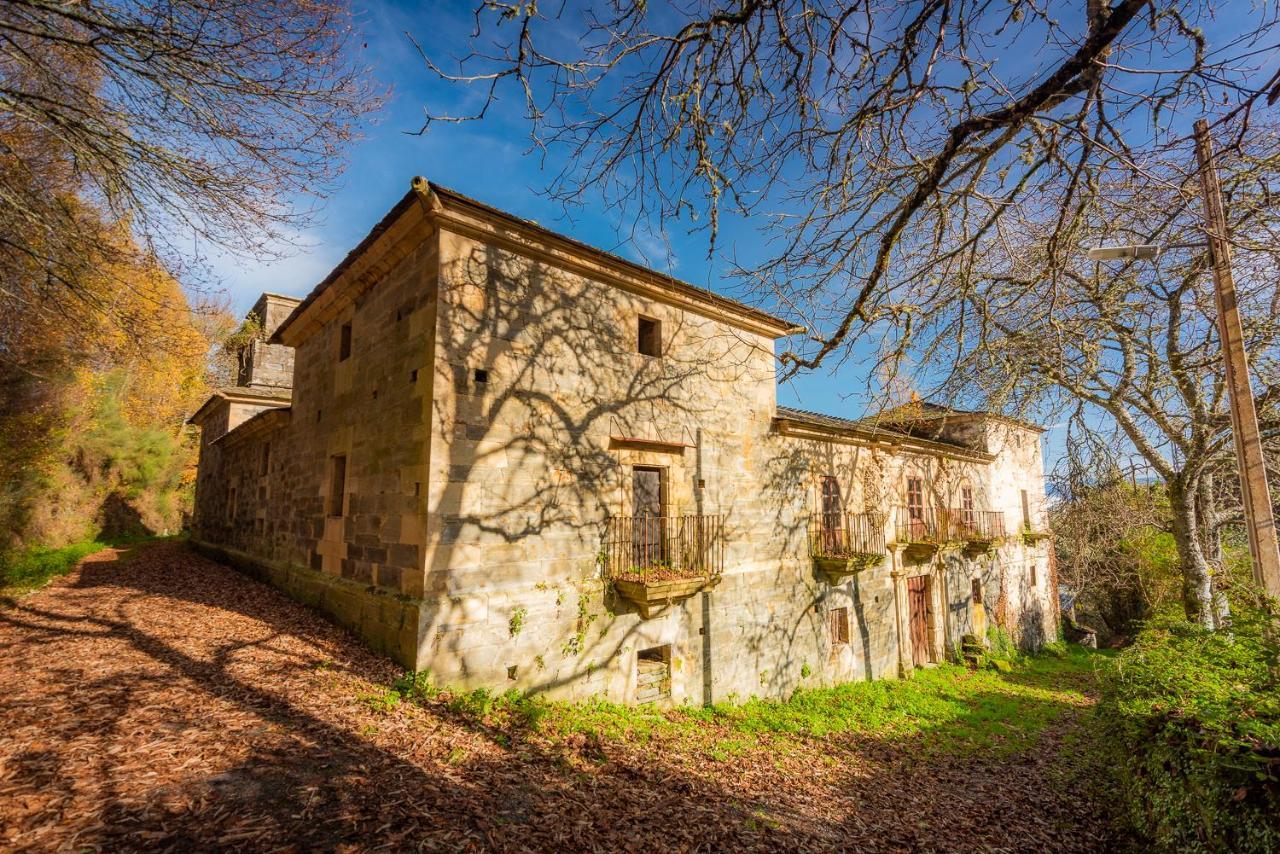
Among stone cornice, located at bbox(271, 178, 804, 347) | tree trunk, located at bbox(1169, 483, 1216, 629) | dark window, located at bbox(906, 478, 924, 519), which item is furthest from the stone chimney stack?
tree trunk, located at bbox(1169, 483, 1216, 629)

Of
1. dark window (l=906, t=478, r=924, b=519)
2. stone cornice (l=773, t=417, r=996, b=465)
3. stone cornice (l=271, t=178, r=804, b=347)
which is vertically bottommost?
dark window (l=906, t=478, r=924, b=519)

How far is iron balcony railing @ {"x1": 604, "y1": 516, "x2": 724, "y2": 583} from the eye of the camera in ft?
26.1

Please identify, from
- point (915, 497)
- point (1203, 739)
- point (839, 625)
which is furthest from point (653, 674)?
point (915, 497)

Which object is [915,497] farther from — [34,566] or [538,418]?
[34,566]

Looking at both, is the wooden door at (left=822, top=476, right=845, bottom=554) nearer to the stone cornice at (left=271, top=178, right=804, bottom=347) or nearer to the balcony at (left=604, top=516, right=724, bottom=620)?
the balcony at (left=604, top=516, right=724, bottom=620)

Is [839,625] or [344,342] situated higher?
[344,342]

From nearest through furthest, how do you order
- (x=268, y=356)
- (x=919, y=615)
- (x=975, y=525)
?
1. (x=919, y=615)
2. (x=975, y=525)
3. (x=268, y=356)

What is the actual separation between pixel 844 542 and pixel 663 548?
18.3 ft

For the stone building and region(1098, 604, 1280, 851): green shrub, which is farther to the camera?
the stone building

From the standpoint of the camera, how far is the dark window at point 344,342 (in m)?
9.19

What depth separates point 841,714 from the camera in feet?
31.9

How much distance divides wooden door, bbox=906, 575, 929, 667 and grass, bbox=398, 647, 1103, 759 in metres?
0.49

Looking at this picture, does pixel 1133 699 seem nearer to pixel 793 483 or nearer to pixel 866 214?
pixel 866 214

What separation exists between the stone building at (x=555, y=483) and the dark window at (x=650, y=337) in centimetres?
4
